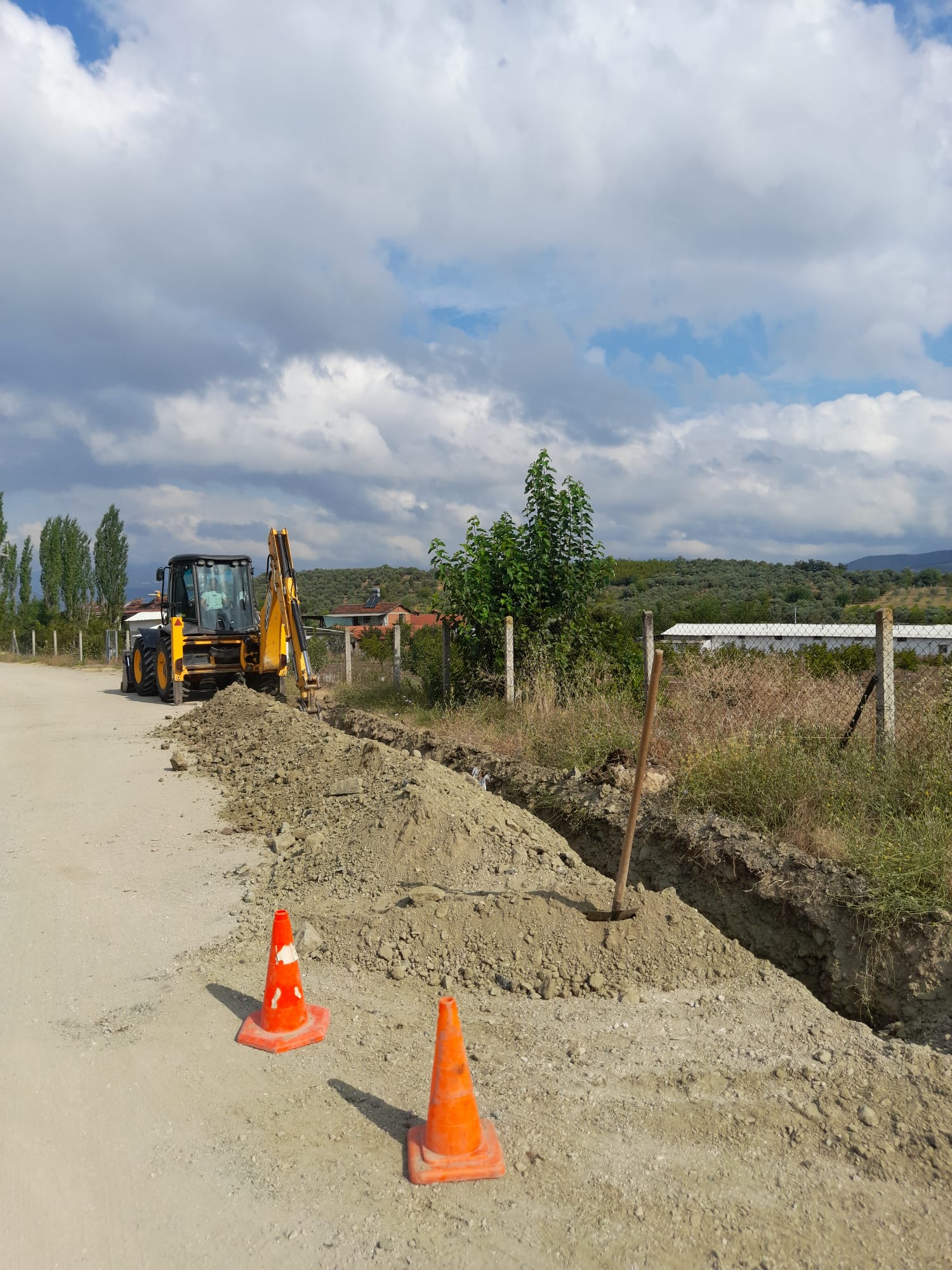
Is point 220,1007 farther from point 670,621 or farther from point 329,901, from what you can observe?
point 670,621

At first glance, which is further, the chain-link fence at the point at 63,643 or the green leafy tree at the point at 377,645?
the chain-link fence at the point at 63,643

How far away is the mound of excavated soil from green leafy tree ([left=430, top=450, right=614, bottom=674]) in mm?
4419

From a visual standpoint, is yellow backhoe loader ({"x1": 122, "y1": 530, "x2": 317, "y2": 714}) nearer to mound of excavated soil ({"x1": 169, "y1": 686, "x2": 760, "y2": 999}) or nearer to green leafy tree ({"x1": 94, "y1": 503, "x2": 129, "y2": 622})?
mound of excavated soil ({"x1": 169, "y1": 686, "x2": 760, "y2": 999})

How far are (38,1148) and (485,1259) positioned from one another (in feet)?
5.79

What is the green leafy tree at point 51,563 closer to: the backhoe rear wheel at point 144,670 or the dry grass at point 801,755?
the backhoe rear wheel at point 144,670

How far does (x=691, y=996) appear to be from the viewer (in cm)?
469

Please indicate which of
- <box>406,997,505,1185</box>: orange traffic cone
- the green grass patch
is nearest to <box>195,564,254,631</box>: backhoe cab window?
the green grass patch

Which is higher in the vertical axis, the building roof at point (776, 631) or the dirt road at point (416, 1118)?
the building roof at point (776, 631)

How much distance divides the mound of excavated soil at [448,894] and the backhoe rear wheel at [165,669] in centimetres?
1057

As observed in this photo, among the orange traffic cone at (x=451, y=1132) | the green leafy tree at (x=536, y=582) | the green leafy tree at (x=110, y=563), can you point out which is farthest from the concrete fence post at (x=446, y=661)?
the green leafy tree at (x=110, y=563)

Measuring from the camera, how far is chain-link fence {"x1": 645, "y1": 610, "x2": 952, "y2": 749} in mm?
7250

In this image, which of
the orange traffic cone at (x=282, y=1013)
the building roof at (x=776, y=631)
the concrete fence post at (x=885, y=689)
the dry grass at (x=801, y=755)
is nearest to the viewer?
the orange traffic cone at (x=282, y=1013)

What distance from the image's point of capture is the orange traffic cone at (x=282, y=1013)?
4125 mm

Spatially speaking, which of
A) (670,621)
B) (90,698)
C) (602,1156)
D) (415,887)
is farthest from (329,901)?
(670,621)
